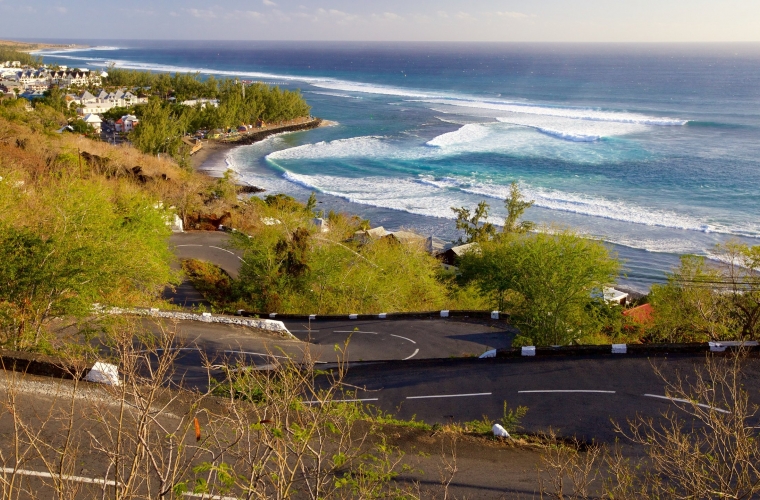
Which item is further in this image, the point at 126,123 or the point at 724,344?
the point at 126,123

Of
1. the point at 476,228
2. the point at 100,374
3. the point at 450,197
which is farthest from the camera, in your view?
the point at 450,197

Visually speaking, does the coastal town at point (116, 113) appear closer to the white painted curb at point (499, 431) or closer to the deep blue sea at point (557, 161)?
the deep blue sea at point (557, 161)

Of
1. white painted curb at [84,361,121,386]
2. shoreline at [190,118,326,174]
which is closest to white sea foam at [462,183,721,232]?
shoreline at [190,118,326,174]

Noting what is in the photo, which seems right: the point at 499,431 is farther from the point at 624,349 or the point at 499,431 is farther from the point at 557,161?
the point at 557,161

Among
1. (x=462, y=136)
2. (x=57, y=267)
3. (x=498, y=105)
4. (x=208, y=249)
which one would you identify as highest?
(x=498, y=105)

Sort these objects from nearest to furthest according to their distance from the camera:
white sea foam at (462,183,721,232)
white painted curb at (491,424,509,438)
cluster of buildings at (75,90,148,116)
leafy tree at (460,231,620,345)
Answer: white painted curb at (491,424,509,438), leafy tree at (460,231,620,345), white sea foam at (462,183,721,232), cluster of buildings at (75,90,148,116)

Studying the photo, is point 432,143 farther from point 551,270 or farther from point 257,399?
point 257,399

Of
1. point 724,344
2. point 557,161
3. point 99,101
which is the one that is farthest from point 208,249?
point 99,101

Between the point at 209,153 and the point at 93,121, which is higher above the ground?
the point at 93,121

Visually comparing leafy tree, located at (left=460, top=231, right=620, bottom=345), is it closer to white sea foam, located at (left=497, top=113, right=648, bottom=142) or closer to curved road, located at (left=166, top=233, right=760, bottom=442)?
curved road, located at (left=166, top=233, right=760, bottom=442)
